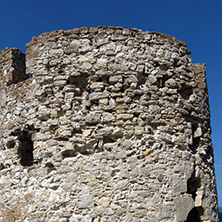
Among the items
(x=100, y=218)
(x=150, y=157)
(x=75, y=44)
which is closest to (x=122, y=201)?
(x=100, y=218)

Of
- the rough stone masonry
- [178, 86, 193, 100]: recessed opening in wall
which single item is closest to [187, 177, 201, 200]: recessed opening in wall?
the rough stone masonry

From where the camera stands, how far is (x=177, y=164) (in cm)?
564

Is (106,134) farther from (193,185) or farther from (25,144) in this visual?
(193,185)

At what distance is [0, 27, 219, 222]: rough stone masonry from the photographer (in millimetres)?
5340

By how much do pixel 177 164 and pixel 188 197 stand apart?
57cm

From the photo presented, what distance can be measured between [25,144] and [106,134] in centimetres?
172

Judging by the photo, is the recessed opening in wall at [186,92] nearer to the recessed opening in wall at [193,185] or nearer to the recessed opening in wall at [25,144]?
the recessed opening in wall at [193,185]

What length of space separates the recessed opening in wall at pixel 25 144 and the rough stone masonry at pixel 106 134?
2 centimetres

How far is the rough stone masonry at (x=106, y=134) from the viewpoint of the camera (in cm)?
534

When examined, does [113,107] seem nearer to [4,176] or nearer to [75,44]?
[75,44]

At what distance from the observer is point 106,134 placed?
552cm

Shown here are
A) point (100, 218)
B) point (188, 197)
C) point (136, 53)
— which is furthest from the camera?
point (136, 53)

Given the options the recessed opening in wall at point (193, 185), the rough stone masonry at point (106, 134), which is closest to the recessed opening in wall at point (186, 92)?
the rough stone masonry at point (106, 134)

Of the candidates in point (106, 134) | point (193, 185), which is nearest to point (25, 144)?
point (106, 134)
